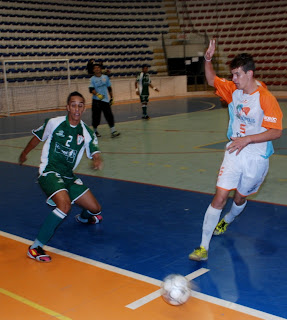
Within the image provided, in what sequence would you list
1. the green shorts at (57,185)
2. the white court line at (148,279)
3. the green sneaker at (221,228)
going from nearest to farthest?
the white court line at (148,279)
the green shorts at (57,185)
the green sneaker at (221,228)

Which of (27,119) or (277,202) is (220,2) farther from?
(277,202)

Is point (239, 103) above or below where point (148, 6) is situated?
below

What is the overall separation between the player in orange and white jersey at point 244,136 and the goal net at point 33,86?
55.1 feet

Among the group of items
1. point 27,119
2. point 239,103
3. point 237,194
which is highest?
point 239,103

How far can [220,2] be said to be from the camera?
3322 cm

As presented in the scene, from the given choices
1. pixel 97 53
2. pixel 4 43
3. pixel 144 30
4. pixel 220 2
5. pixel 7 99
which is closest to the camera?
pixel 7 99

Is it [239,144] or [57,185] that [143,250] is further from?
[239,144]

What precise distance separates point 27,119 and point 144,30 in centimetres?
1531

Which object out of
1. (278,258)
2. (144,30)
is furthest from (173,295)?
(144,30)

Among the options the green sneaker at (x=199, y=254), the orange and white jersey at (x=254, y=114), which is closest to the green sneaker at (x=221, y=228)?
the green sneaker at (x=199, y=254)

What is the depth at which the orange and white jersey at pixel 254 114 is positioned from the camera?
14.2 feet

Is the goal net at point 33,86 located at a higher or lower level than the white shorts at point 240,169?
lower

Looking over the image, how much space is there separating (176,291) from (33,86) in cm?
A: 1920

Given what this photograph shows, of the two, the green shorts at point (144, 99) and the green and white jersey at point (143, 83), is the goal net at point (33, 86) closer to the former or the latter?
the green and white jersey at point (143, 83)
